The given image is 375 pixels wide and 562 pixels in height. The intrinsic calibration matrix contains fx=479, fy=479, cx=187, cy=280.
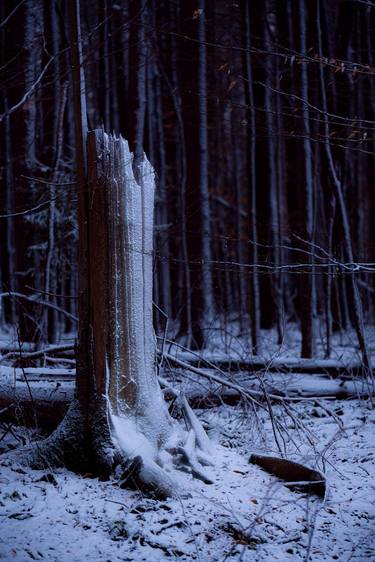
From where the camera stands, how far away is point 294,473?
166 inches

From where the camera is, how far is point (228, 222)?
23.6 metres

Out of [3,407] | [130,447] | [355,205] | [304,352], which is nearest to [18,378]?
[3,407]

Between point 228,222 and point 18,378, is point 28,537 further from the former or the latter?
point 228,222

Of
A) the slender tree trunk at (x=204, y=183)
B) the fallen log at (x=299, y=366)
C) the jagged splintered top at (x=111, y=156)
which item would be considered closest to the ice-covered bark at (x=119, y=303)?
the jagged splintered top at (x=111, y=156)

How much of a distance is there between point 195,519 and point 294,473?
119 centimetres

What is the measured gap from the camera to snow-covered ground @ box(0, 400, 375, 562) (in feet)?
10.0

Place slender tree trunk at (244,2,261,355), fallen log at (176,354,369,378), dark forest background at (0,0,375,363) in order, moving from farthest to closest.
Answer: slender tree trunk at (244,2,261,355) < fallen log at (176,354,369,378) < dark forest background at (0,0,375,363)

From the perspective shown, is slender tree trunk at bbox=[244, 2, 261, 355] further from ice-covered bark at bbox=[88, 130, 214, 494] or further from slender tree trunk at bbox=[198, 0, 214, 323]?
ice-covered bark at bbox=[88, 130, 214, 494]

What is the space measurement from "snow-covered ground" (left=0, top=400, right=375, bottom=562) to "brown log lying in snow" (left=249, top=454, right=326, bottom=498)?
0.26 ft

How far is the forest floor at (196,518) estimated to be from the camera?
120 inches

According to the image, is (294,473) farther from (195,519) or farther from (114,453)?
(114,453)

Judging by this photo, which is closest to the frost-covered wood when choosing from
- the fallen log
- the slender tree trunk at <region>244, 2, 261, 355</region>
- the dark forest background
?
the dark forest background

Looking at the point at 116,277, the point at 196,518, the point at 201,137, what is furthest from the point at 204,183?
the point at 196,518

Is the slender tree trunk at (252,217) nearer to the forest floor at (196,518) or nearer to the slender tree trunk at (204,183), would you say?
the slender tree trunk at (204,183)
